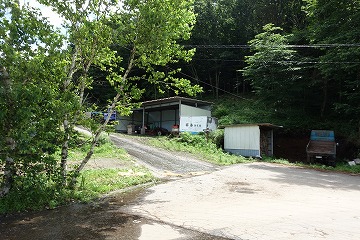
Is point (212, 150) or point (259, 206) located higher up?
point (212, 150)

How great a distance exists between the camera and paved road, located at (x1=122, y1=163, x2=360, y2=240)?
5305 millimetres

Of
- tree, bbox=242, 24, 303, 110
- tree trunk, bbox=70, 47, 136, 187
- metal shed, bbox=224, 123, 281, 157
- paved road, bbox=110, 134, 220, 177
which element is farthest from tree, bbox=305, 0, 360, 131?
tree trunk, bbox=70, 47, 136, 187

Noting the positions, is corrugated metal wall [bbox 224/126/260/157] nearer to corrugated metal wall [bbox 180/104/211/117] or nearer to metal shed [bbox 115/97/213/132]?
metal shed [bbox 115/97/213/132]

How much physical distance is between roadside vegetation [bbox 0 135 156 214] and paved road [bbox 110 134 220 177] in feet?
3.35

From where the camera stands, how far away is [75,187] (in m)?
8.27

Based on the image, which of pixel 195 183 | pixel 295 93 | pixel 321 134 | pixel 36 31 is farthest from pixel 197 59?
pixel 36 31

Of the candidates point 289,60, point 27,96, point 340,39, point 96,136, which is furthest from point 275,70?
point 27,96

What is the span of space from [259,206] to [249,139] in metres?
12.1

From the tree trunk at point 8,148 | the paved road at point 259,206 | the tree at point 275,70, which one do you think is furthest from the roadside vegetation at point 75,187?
the tree at point 275,70

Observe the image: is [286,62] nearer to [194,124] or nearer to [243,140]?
[243,140]

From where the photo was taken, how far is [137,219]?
6.10 metres

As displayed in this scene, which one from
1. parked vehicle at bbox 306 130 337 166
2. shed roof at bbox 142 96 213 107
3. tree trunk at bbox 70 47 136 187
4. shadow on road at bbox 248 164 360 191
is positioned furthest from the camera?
shed roof at bbox 142 96 213 107

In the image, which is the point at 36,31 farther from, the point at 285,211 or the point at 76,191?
the point at 285,211

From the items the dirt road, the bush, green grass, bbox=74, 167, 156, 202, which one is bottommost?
the dirt road
